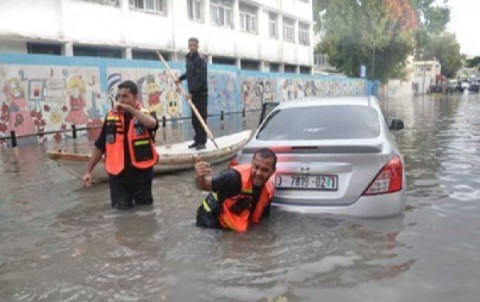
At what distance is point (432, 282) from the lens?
3787mm

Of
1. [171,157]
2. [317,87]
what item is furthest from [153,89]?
[317,87]

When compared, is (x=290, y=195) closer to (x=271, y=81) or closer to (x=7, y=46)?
(x=7, y=46)

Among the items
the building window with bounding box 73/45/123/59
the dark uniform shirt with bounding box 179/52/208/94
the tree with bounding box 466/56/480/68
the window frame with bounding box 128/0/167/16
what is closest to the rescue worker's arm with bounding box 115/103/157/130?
the dark uniform shirt with bounding box 179/52/208/94

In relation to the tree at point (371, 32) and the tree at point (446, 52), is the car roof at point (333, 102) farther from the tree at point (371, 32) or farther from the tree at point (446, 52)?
the tree at point (446, 52)

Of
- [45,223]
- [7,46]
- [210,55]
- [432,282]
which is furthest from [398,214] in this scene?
[210,55]

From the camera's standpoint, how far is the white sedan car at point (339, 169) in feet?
15.5

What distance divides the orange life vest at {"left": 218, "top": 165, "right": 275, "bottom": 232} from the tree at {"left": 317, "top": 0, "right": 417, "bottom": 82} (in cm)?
4393

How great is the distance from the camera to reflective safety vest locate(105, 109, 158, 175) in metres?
5.59

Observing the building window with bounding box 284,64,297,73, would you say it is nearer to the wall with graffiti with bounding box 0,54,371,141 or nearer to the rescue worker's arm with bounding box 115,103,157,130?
the wall with graffiti with bounding box 0,54,371,141

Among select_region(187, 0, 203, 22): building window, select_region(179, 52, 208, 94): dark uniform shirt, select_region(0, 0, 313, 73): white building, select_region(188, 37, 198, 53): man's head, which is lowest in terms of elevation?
select_region(179, 52, 208, 94): dark uniform shirt

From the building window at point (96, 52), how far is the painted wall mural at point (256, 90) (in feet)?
26.2

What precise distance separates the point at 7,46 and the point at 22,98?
495 centimetres

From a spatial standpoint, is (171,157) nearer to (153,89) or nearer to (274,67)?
(153,89)

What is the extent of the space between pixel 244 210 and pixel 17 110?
38.7 ft
